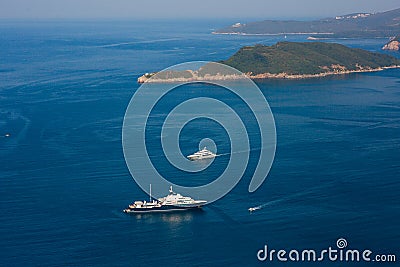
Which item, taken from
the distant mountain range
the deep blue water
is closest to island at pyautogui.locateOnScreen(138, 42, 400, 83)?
the deep blue water

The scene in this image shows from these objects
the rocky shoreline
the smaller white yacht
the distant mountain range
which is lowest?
the smaller white yacht

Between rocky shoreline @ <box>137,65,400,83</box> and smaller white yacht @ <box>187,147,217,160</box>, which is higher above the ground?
rocky shoreline @ <box>137,65,400,83</box>

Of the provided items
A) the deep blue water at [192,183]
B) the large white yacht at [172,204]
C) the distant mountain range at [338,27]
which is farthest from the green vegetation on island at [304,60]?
Answer: the distant mountain range at [338,27]

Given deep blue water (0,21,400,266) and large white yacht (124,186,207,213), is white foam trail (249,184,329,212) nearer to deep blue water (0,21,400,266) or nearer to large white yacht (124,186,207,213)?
deep blue water (0,21,400,266)

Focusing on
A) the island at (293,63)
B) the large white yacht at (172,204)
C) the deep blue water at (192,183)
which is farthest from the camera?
the island at (293,63)

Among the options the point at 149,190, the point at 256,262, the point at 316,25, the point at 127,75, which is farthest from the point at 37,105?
the point at 316,25

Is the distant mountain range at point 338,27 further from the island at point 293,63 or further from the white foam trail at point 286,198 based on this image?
the white foam trail at point 286,198

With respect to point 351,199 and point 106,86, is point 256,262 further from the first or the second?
point 106,86
